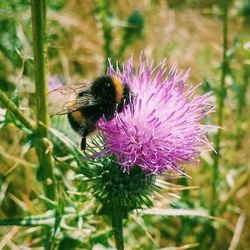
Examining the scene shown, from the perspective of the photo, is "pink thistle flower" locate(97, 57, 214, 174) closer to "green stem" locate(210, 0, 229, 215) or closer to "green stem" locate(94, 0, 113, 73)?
"green stem" locate(210, 0, 229, 215)

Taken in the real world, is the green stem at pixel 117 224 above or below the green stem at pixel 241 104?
below

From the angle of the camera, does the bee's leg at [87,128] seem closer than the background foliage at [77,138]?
Yes

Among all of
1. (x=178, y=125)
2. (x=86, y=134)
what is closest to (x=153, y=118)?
(x=178, y=125)

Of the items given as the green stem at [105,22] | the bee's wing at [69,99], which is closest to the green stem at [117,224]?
the bee's wing at [69,99]

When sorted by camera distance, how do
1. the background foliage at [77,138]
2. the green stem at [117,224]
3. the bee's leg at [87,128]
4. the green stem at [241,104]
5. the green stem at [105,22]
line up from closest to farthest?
the green stem at [117,224], the bee's leg at [87,128], the background foliage at [77,138], the green stem at [105,22], the green stem at [241,104]

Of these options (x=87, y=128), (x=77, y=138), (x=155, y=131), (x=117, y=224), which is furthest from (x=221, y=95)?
(x=117, y=224)

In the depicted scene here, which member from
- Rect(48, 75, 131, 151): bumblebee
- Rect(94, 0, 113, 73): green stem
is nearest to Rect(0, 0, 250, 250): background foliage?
Rect(94, 0, 113, 73): green stem

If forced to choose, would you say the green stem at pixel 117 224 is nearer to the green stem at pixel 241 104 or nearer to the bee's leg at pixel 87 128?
the bee's leg at pixel 87 128
